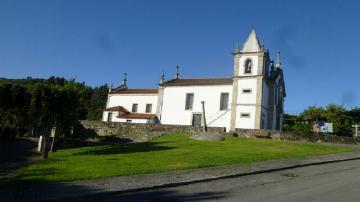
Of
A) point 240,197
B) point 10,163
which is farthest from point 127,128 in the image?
point 240,197

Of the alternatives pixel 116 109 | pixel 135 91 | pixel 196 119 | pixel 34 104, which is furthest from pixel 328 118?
pixel 34 104

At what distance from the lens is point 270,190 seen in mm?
13094

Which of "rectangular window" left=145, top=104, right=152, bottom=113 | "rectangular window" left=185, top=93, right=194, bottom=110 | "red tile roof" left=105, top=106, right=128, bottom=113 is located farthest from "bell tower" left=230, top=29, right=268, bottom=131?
"red tile roof" left=105, top=106, right=128, bottom=113

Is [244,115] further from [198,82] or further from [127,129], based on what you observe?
[127,129]

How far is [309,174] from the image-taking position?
16844mm

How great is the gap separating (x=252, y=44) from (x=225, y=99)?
709 cm

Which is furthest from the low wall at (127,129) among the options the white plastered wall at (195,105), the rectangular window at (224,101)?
the rectangular window at (224,101)

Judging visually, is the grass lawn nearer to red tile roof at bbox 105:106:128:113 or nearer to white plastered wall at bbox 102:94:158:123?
white plastered wall at bbox 102:94:158:123

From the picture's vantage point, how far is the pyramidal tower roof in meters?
47.9

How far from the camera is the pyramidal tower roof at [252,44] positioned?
4794 cm

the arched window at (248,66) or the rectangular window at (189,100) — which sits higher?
the arched window at (248,66)

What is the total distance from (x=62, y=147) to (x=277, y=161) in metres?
16.2

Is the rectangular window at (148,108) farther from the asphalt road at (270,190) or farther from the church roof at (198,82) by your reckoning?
the asphalt road at (270,190)

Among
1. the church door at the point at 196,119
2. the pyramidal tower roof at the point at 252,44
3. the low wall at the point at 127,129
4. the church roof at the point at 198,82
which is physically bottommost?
the low wall at the point at 127,129
